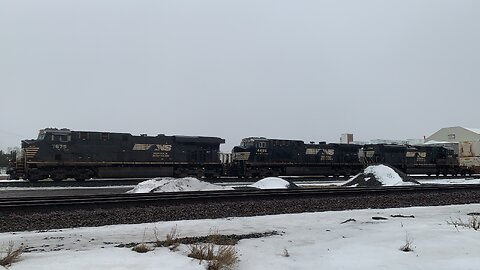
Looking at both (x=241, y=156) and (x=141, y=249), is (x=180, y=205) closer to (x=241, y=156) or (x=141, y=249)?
(x=141, y=249)

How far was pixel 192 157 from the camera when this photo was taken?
98.0ft

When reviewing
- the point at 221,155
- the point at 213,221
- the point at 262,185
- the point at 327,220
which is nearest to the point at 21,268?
the point at 213,221

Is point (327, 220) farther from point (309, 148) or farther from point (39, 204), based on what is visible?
point (309, 148)

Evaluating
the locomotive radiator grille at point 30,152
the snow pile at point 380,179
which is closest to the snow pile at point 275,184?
the snow pile at point 380,179

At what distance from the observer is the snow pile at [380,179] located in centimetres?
2395

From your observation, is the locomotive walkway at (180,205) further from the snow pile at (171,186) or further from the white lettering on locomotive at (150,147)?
the white lettering on locomotive at (150,147)

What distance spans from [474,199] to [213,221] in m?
11.1

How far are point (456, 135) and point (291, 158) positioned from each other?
1755 inches

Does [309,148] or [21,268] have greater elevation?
[309,148]

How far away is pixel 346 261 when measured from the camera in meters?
5.87

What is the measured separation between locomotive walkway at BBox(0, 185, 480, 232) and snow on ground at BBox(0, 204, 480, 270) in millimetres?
1166

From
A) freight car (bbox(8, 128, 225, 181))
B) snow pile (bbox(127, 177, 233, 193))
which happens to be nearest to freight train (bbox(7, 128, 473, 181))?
freight car (bbox(8, 128, 225, 181))

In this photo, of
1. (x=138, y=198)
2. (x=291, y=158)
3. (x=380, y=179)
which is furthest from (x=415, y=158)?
(x=138, y=198)

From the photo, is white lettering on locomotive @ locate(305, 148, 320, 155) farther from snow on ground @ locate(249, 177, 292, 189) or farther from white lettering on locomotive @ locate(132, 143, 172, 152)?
snow on ground @ locate(249, 177, 292, 189)
